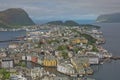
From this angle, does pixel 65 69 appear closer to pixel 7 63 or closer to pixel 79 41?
pixel 7 63

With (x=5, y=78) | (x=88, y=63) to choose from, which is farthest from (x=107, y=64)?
(x=5, y=78)

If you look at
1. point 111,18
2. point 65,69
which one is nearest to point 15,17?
point 111,18

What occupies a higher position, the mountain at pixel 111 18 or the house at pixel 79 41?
the house at pixel 79 41

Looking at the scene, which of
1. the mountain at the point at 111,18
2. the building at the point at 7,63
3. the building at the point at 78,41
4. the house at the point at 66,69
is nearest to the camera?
the house at the point at 66,69

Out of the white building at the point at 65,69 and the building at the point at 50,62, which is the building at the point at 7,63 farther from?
the white building at the point at 65,69

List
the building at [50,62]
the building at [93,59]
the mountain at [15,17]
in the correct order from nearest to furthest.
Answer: the building at [50,62] < the building at [93,59] < the mountain at [15,17]

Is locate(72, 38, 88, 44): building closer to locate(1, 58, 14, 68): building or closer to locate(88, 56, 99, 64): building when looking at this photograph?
locate(88, 56, 99, 64): building

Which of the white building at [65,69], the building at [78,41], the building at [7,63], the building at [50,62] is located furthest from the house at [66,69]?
the building at [78,41]

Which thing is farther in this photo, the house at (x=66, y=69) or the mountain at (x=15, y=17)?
the mountain at (x=15, y=17)

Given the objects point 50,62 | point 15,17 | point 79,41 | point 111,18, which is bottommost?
point 111,18

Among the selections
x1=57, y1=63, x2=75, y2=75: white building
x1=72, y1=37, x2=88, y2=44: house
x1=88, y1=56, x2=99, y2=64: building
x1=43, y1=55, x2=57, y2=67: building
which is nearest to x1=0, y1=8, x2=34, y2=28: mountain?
x1=72, y1=37, x2=88, y2=44: house

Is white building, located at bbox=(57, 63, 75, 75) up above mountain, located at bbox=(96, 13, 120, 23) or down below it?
above
